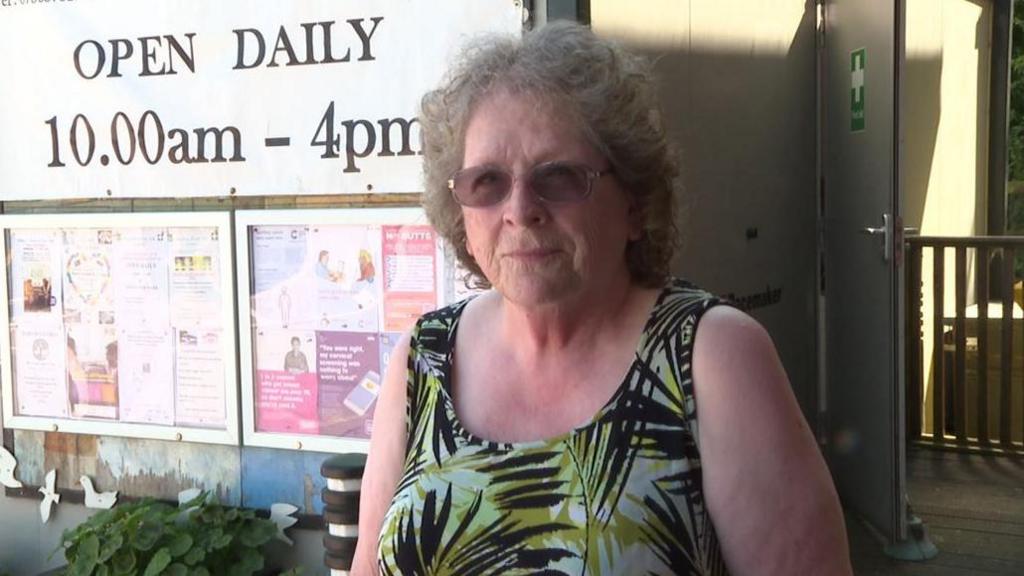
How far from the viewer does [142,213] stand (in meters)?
3.61

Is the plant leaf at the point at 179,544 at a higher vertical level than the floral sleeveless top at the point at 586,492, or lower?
lower

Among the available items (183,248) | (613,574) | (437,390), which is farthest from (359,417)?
(613,574)

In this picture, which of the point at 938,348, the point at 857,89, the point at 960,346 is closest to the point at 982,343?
the point at 960,346

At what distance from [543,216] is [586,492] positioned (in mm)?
392

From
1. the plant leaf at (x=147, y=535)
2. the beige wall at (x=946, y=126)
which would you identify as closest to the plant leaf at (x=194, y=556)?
the plant leaf at (x=147, y=535)

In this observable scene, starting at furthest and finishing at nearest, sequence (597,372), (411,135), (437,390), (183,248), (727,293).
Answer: (727,293), (183,248), (411,135), (437,390), (597,372)

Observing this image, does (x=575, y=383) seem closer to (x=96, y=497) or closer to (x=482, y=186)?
(x=482, y=186)

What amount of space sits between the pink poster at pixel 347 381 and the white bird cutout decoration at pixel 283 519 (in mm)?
284

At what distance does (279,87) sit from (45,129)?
3.02 ft

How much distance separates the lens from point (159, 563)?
3295 mm

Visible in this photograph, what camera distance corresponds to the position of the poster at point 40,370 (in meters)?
3.79

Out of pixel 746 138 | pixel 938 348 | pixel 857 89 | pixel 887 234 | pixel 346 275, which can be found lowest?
pixel 938 348

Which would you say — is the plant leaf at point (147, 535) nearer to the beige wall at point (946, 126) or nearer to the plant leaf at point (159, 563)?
the plant leaf at point (159, 563)

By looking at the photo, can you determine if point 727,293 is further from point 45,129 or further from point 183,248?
point 45,129
